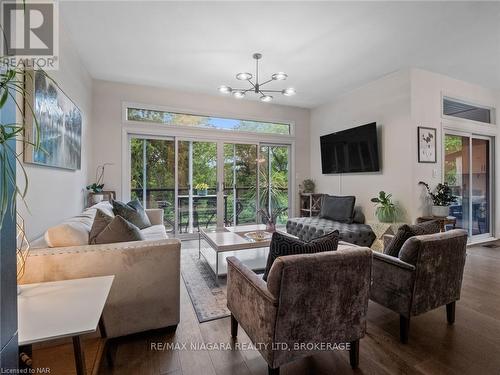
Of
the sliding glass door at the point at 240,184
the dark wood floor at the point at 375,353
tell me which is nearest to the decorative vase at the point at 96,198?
the sliding glass door at the point at 240,184

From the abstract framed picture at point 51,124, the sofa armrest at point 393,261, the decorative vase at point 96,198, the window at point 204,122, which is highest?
the window at point 204,122

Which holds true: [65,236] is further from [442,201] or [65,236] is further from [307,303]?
[442,201]

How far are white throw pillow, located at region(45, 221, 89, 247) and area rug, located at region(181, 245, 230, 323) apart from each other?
1.14 meters

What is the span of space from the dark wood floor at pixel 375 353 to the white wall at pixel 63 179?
112 centimetres

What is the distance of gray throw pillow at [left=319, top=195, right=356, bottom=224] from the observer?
4402 mm

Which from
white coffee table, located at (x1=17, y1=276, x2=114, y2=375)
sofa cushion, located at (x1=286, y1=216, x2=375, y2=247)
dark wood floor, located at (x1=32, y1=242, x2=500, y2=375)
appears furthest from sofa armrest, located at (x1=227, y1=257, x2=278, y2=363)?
sofa cushion, located at (x1=286, y1=216, x2=375, y2=247)

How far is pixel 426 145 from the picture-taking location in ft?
12.8

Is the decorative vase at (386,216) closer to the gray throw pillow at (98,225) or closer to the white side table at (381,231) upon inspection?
the white side table at (381,231)

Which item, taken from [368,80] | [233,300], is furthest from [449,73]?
[233,300]

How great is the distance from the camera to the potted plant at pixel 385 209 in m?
3.83

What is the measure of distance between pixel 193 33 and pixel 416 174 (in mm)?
3698

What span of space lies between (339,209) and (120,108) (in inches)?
169

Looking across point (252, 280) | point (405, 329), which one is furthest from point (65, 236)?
point (405, 329)

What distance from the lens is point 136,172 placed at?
4.62 meters
